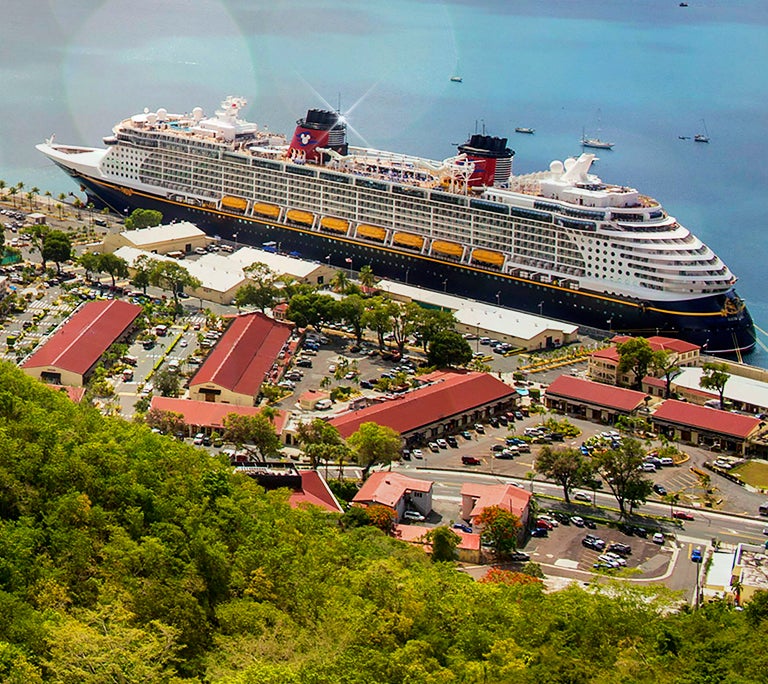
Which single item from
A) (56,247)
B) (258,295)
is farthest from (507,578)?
(56,247)

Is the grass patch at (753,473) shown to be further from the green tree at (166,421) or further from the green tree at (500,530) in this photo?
the green tree at (166,421)

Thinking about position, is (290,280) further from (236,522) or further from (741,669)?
(741,669)

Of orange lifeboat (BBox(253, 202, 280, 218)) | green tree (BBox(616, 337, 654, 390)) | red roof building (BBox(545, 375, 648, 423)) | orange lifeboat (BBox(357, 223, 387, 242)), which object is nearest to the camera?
red roof building (BBox(545, 375, 648, 423))

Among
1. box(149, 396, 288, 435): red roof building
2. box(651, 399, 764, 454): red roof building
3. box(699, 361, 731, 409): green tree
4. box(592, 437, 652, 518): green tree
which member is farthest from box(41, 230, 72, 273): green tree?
box(592, 437, 652, 518): green tree

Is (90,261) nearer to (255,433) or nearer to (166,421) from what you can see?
(166,421)

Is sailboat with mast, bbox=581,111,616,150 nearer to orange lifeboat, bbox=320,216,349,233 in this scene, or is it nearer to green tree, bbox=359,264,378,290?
orange lifeboat, bbox=320,216,349,233

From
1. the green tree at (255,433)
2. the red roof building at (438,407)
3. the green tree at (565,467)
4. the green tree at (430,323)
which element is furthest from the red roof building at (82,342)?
the green tree at (565,467)

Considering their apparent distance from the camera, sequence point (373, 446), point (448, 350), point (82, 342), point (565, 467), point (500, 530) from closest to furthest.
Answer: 1. point (500, 530)
2. point (565, 467)
3. point (373, 446)
4. point (82, 342)
5. point (448, 350)

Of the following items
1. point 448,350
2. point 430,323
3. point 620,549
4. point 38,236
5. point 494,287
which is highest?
point 494,287
